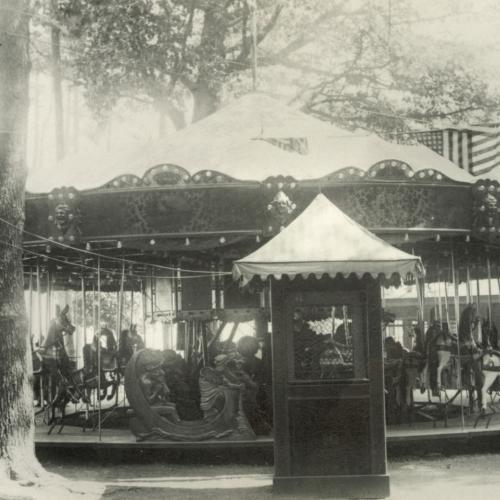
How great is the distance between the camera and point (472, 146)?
1436 cm

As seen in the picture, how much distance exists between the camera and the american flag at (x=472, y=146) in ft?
46.3

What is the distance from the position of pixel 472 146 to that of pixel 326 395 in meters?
7.04

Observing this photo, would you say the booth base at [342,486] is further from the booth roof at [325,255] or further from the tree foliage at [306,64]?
the tree foliage at [306,64]

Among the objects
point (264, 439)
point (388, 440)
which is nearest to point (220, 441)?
point (264, 439)

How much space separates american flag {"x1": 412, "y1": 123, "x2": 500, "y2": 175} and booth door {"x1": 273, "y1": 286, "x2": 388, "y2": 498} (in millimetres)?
6200

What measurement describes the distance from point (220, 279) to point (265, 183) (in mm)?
3967

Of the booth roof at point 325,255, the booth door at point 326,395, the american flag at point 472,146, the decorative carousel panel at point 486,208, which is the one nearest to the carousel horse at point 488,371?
the decorative carousel panel at point 486,208

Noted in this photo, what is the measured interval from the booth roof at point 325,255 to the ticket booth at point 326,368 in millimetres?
10

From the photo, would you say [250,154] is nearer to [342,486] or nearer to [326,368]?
[326,368]

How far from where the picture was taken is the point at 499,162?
A: 1403 centimetres

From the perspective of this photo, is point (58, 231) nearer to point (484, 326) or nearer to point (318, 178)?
point (318, 178)

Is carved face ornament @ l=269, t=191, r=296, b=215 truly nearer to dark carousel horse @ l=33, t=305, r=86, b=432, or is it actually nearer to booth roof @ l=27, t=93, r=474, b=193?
booth roof @ l=27, t=93, r=474, b=193

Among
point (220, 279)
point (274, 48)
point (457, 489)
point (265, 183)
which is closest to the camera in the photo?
point (457, 489)

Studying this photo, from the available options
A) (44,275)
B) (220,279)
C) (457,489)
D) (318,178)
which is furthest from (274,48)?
(457,489)
